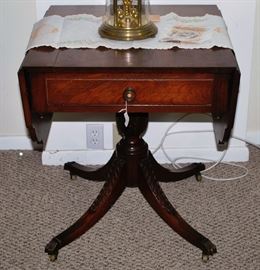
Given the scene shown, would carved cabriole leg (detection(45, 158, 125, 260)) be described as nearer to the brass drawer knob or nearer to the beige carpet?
the beige carpet

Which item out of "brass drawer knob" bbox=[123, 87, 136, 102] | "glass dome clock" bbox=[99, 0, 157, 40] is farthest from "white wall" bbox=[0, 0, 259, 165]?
"brass drawer knob" bbox=[123, 87, 136, 102]

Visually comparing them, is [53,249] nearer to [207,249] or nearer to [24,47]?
[207,249]

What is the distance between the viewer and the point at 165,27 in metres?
1.62

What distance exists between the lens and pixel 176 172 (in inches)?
78.5

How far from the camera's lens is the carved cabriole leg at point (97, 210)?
5.51 ft

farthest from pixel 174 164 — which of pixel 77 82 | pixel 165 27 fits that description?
pixel 77 82

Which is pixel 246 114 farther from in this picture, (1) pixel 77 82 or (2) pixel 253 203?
(1) pixel 77 82

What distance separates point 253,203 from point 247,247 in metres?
0.23

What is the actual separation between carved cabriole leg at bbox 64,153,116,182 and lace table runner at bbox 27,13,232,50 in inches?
20.6

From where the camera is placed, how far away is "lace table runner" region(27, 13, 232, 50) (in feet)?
4.94

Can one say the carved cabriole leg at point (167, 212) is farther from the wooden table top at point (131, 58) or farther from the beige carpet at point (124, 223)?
the wooden table top at point (131, 58)

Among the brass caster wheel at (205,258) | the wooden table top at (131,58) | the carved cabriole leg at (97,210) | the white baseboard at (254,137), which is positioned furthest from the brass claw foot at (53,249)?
the white baseboard at (254,137)

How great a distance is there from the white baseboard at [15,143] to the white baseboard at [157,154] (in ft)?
0.42

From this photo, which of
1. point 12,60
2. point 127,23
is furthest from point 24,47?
point 127,23
